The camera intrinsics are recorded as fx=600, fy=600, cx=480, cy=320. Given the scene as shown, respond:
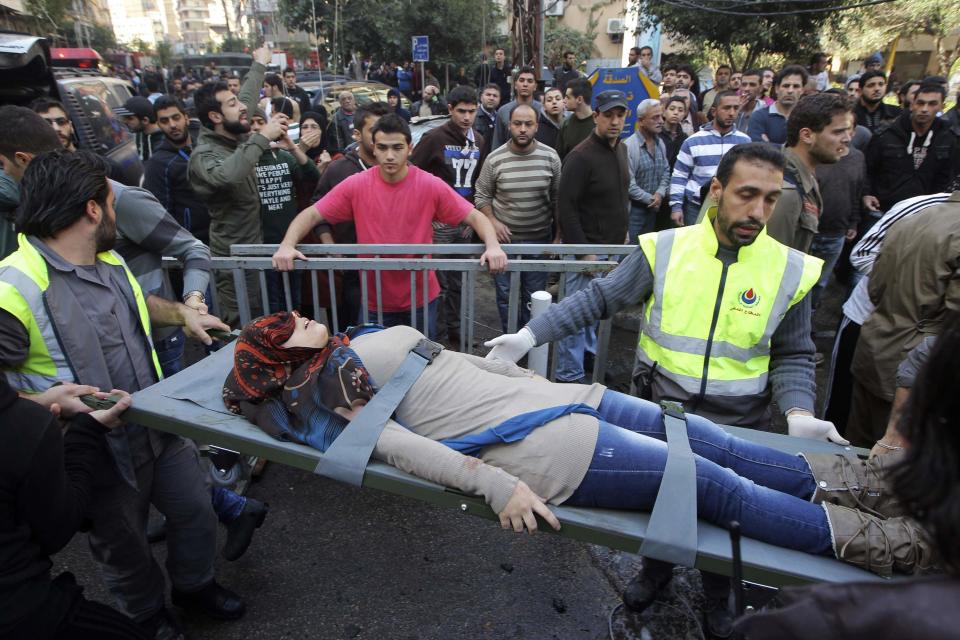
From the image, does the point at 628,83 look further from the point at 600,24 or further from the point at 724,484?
the point at 600,24

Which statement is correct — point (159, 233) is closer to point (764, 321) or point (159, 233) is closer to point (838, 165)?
point (764, 321)

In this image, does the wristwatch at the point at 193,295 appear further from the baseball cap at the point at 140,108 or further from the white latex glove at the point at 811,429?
the baseball cap at the point at 140,108

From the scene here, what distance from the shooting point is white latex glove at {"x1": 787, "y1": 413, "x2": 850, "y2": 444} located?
8.02 feet

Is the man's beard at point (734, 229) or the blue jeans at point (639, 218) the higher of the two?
the man's beard at point (734, 229)

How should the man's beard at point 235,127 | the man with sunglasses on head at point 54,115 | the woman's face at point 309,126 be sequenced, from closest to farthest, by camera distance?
the man with sunglasses on head at point 54,115
the man's beard at point 235,127
the woman's face at point 309,126

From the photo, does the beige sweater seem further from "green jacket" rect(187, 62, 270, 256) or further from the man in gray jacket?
the man in gray jacket

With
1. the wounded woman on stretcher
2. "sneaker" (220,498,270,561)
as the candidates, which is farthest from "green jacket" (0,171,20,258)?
"sneaker" (220,498,270,561)

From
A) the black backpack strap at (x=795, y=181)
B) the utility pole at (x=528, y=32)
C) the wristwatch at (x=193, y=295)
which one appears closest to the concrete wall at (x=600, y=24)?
the utility pole at (x=528, y=32)

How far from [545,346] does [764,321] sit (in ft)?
3.97

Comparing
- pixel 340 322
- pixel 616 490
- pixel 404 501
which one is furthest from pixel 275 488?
pixel 616 490

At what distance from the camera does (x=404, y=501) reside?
3.37 meters

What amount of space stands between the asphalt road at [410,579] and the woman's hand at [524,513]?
2.87 ft

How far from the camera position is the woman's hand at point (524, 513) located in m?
1.96

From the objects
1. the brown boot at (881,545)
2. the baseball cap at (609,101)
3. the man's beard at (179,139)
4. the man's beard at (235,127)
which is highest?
the baseball cap at (609,101)
